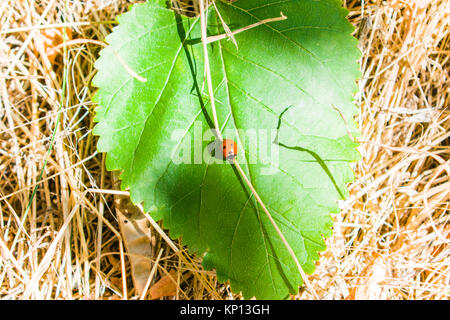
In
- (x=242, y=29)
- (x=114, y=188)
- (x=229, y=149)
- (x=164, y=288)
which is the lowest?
(x=164, y=288)

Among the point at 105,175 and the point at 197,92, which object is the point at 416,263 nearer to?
the point at 197,92

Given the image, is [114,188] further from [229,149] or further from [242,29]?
[242,29]

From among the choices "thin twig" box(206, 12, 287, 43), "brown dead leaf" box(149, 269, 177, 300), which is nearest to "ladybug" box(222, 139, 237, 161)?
"thin twig" box(206, 12, 287, 43)

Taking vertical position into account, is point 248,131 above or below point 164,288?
above

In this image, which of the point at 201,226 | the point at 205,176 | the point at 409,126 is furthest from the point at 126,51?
the point at 409,126

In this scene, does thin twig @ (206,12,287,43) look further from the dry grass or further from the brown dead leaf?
the brown dead leaf

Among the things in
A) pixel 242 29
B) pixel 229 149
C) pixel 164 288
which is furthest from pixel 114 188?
pixel 242 29
